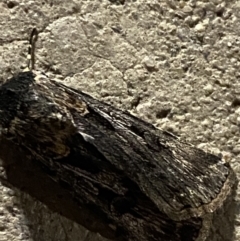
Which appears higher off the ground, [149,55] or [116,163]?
[149,55]

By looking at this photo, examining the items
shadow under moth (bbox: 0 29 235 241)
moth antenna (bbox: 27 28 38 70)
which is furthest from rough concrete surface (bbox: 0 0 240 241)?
shadow under moth (bbox: 0 29 235 241)

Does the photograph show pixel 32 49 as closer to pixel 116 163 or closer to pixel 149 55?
pixel 149 55

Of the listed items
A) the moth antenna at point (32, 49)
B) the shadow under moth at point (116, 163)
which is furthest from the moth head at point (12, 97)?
the moth antenna at point (32, 49)

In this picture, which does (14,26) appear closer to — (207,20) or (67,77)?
(67,77)

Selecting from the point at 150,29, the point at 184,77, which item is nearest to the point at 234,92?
the point at 184,77

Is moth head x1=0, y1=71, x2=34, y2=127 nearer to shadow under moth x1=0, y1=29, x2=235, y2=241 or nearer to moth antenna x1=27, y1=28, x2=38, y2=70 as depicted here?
shadow under moth x1=0, y1=29, x2=235, y2=241

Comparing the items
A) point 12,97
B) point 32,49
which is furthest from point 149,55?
point 12,97
